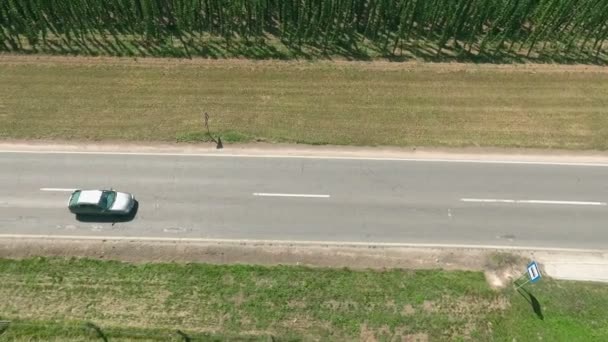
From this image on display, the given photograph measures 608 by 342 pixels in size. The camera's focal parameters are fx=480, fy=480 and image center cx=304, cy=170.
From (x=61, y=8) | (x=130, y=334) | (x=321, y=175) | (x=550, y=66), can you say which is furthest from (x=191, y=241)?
(x=550, y=66)

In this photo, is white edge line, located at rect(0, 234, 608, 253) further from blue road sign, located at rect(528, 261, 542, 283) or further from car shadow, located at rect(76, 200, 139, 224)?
blue road sign, located at rect(528, 261, 542, 283)

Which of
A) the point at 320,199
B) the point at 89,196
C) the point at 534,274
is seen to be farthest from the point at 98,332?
the point at 534,274

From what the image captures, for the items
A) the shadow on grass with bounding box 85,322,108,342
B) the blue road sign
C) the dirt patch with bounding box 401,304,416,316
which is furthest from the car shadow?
the blue road sign

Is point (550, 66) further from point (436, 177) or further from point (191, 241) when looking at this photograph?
point (191, 241)

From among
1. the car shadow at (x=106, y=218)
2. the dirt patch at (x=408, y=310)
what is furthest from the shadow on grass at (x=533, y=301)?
the car shadow at (x=106, y=218)

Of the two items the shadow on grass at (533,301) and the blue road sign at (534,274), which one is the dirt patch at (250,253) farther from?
the blue road sign at (534,274)

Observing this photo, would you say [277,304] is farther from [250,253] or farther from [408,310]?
[408,310]
